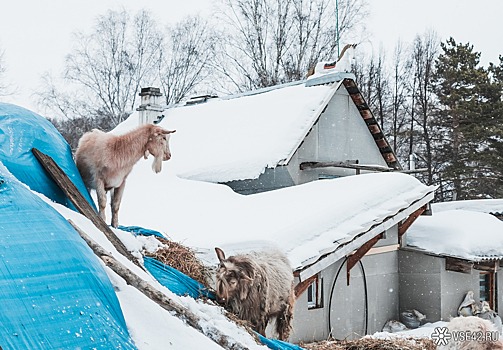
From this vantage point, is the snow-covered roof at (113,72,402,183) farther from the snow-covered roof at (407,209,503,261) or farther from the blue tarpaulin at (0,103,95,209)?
the blue tarpaulin at (0,103,95,209)

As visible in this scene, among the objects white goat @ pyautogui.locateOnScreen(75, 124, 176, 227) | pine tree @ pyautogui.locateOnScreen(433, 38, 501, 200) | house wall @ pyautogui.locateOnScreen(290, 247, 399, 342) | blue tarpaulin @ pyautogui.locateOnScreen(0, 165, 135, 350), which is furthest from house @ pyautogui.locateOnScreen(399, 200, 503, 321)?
pine tree @ pyautogui.locateOnScreen(433, 38, 501, 200)

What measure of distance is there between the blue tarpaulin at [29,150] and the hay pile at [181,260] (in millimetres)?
1126

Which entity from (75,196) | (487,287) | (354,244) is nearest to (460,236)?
(487,287)

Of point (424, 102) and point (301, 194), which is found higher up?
point (424, 102)

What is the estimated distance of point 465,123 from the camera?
34562mm

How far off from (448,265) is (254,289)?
11.1 meters

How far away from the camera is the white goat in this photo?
298 inches

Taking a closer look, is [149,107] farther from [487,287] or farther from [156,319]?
[156,319]

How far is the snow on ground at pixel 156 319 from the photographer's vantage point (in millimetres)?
4570

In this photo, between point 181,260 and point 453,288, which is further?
point 453,288

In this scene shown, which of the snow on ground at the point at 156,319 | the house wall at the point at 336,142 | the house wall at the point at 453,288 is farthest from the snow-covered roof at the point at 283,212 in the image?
the house wall at the point at 453,288

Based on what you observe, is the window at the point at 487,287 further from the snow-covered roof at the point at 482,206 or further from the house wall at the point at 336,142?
the snow-covered roof at the point at 482,206

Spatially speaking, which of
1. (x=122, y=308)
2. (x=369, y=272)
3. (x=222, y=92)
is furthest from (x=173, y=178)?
(x=222, y=92)

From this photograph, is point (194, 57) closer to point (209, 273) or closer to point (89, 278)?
point (209, 273)
